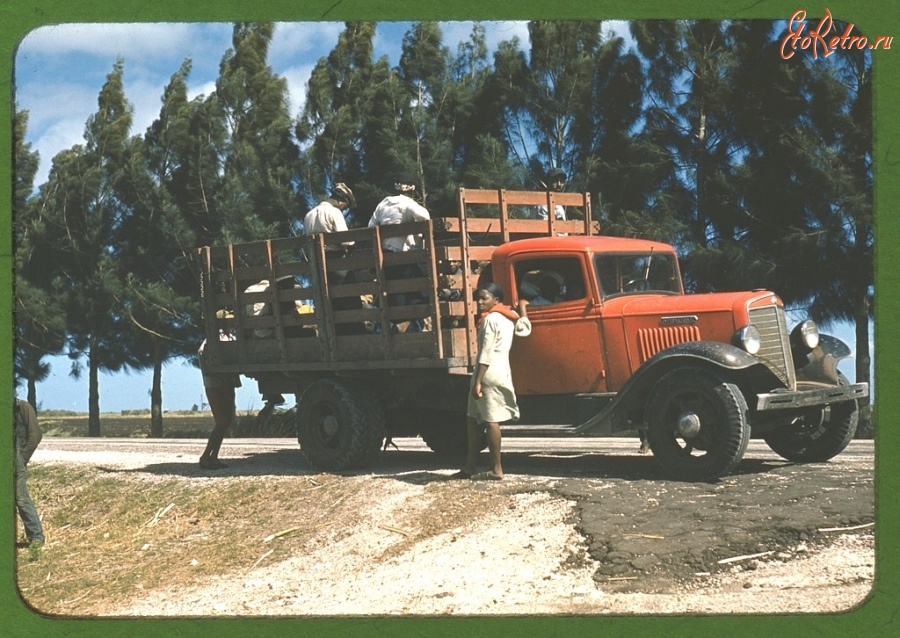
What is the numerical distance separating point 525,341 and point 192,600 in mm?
4019

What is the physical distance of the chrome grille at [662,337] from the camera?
8.99 metres

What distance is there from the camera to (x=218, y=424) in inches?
419

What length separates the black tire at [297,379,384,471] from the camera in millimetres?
10344

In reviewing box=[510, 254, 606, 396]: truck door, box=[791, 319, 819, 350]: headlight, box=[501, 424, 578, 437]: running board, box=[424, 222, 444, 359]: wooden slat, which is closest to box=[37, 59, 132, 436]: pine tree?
box=[424, 222, 444, 359]: wooden slat

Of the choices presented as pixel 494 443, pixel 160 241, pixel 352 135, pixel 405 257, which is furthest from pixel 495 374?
pixel 160 241

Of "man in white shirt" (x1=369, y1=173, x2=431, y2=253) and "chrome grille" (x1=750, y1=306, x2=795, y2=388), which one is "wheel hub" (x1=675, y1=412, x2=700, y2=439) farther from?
"man in white shirt" (x1=369, y1=173, x2=431, y2=253)

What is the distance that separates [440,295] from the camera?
965 cm

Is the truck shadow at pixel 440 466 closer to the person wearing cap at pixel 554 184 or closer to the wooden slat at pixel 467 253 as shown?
the wooden slat at pixel 467 253

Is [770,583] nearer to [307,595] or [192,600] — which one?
[307,595]

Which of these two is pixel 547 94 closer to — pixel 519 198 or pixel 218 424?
pixel 519 198

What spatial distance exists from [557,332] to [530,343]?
9.2 inches

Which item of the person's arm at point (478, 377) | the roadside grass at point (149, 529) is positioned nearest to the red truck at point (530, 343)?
the person's arm at point (478, 377)

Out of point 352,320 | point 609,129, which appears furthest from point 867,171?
point 352,320

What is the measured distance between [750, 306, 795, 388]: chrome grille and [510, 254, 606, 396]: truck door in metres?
1.21
